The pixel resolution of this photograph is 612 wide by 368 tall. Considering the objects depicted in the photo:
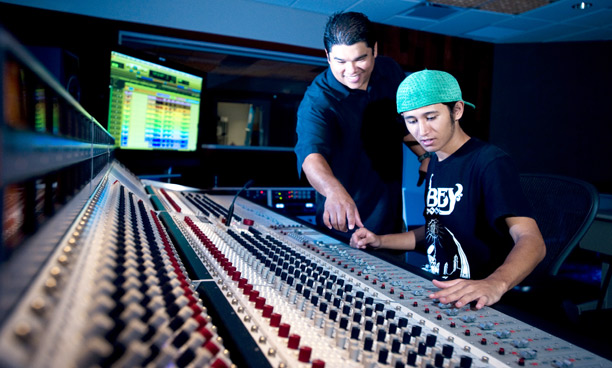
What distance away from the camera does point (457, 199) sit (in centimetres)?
135

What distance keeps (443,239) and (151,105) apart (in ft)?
5.62

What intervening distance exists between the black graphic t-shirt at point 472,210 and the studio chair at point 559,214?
18 centimetres

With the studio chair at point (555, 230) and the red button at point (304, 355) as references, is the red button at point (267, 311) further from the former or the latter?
the studio chair at point (555, 230)

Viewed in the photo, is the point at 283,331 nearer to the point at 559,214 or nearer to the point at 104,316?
the point at 104,316

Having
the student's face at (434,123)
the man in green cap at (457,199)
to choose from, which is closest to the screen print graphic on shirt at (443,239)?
the man in green cap at (457,199)

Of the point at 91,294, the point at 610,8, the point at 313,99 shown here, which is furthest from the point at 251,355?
the point at 610,8

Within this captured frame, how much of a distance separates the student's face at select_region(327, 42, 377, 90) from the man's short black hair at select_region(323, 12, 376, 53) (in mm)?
17

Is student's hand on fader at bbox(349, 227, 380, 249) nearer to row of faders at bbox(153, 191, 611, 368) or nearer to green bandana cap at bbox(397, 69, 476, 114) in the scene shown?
row of faders at bbox(153, 191, 611, 368)

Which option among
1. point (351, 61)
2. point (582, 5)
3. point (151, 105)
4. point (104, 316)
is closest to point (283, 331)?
point (104, 316)

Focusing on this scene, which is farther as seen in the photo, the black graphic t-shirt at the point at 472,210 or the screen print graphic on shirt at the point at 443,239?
the screen print graphic on shirt at the point at 443,239

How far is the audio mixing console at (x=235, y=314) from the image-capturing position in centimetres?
31

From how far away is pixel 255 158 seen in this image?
3336mm

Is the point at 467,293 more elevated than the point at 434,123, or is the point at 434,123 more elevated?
the point at 434,123

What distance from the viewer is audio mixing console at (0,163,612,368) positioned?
1.01 feet
